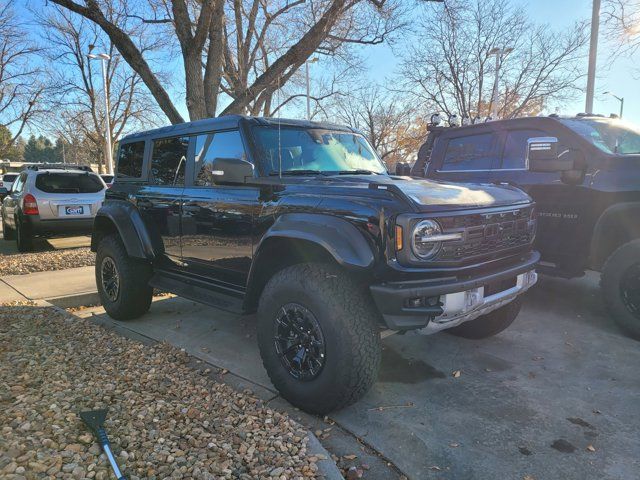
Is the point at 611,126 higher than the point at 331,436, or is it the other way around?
the point at 611,126

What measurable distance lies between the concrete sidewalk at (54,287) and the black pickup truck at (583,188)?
5.12 m

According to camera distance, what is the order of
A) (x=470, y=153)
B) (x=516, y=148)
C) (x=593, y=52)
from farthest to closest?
1. (x=593, y=52)
2. (x=470, y=153)
3. (x=516, y=148)

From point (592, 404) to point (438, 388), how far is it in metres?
1.03

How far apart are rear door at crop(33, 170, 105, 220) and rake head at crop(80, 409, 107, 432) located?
7539mm

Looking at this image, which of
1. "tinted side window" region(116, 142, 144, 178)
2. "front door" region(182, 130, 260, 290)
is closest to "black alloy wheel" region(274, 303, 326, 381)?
"front door" region(182, 130, 260, 290)

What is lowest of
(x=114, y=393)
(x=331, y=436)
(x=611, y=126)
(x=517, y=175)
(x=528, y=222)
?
(x=331, y=436)

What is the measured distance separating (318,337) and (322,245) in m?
0.58

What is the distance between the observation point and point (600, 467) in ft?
8.12

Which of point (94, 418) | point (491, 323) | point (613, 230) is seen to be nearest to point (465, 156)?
point (613, 230)

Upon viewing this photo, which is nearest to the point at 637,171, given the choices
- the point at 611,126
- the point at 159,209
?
the point at 611,126

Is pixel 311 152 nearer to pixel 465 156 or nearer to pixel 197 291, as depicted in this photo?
pixel 197 291

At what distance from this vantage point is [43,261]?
7777mm

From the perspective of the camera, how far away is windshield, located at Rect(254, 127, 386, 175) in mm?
3611

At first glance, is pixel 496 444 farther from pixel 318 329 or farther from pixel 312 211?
pixel 312 211
